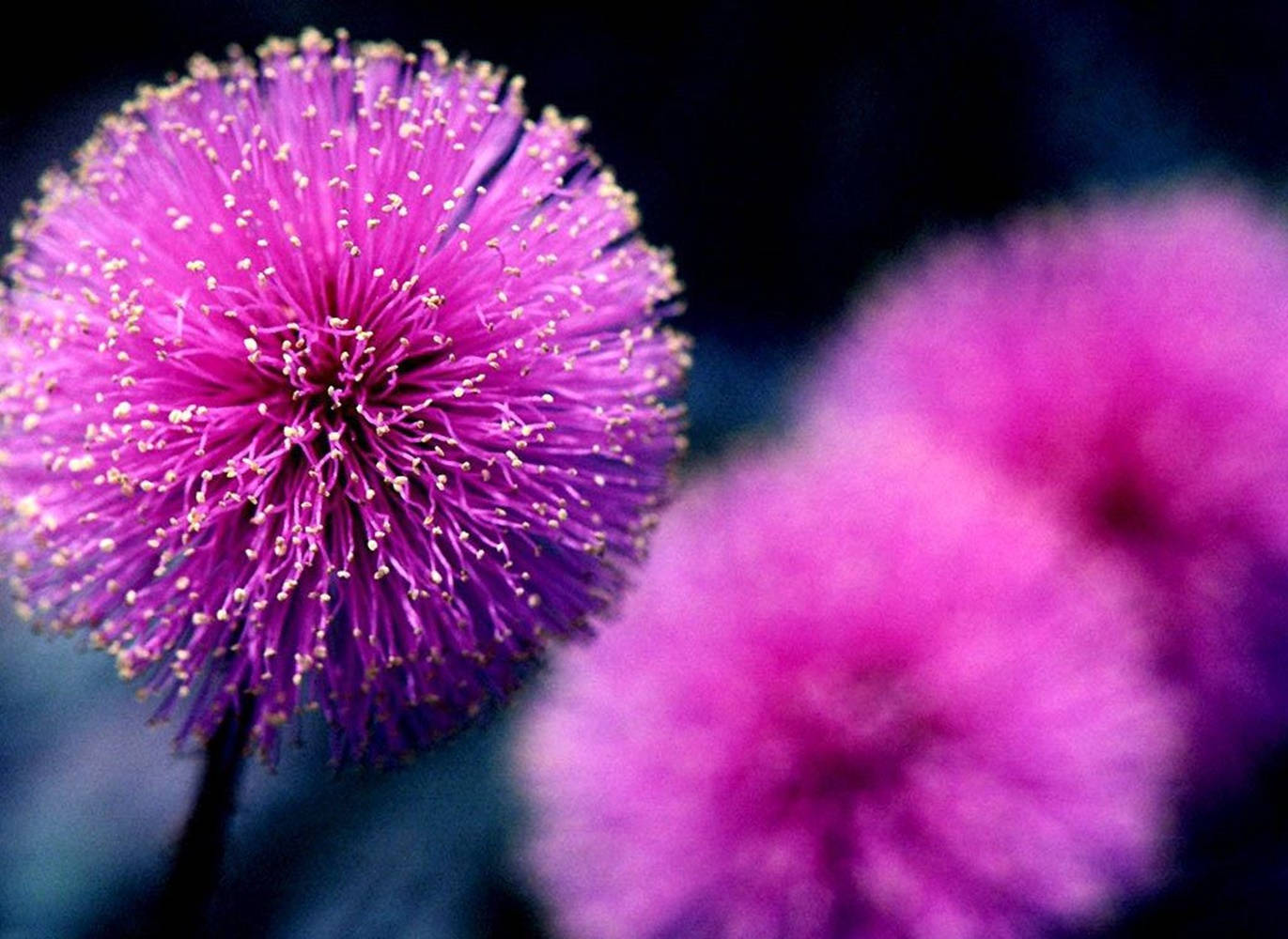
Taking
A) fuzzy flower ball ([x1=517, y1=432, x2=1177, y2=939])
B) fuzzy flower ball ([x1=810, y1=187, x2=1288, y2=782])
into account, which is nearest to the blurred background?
fuzzy flower ball ([x1=810, y1=187, x2=1288, y2=782])

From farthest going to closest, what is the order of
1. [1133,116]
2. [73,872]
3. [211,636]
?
[1133,116] → [73,872] → [211,636]

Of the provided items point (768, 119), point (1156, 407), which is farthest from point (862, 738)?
point (768, 119)

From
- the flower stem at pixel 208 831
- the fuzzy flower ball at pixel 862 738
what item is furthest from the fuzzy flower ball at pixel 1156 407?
the flower stem at pixel 208 831

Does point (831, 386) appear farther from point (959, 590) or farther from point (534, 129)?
point (534, 129)

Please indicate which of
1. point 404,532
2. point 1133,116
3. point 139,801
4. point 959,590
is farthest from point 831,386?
point 139,801

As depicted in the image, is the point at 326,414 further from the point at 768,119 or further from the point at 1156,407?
→ the point at 768,119

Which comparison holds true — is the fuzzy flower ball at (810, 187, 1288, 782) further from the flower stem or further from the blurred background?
the flower stem
